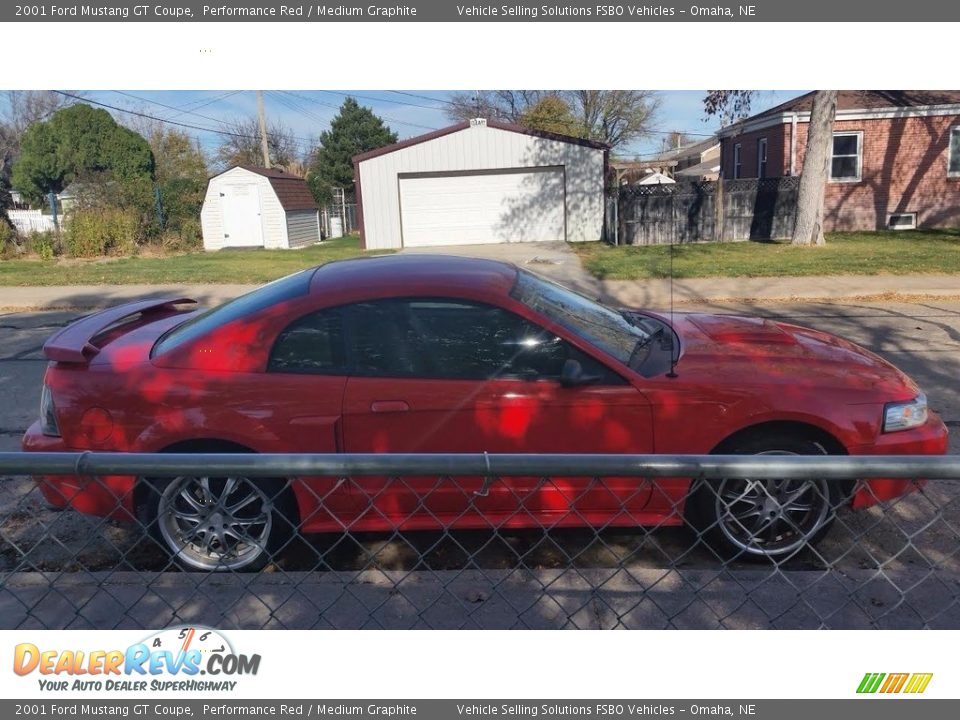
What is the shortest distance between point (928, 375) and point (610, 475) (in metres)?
6.54

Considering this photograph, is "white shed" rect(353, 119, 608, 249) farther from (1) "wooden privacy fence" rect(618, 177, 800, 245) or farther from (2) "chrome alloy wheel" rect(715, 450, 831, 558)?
(2) "chrome alloy wheel" rect(715, 450, 831, 558)

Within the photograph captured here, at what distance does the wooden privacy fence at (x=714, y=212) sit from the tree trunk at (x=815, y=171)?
3169 mm

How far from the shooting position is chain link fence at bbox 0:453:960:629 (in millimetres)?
3053

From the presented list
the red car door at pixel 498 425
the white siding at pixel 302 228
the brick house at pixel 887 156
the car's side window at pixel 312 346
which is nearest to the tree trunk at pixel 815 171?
the brick house at pixel 887 156

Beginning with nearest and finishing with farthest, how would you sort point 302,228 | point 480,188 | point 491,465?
point 491,465
point 480,188
point 302,228

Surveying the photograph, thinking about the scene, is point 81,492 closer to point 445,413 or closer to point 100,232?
point 445,413

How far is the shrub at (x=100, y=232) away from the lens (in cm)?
2298

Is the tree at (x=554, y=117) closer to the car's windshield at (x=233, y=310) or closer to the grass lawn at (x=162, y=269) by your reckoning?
the grass lawn at (x=162, y=269)

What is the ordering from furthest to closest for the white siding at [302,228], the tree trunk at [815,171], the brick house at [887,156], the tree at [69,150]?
the tree at [69,150]
the white siding at [302,228]
the brick house at [887,156]
the tree trunk at [815,171]

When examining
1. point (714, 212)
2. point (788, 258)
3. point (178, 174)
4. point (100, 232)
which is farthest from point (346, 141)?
point (788, 258)

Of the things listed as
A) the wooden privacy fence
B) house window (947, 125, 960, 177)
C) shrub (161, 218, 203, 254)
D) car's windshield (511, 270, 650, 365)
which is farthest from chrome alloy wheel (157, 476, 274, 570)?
house window (947, 125, 960, 177)

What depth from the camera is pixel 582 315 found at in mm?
4254

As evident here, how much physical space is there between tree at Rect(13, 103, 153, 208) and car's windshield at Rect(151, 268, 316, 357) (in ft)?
98.1

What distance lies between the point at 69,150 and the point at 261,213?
9.45m
